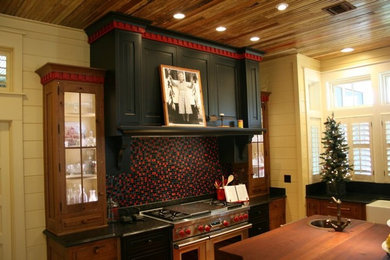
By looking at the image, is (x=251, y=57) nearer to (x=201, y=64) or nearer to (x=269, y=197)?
(x=201, y=64)

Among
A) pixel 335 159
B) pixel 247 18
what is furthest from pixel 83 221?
pixel 335 159

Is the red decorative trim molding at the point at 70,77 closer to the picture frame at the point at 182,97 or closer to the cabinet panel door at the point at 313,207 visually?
the picture frame at the point at 182,97

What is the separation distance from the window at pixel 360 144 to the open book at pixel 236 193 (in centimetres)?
188

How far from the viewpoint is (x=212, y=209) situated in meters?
3.84

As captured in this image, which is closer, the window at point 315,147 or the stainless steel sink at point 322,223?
the stainless steel sink at point 322,223

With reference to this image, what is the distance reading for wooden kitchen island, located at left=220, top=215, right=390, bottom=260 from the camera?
92.0 inches

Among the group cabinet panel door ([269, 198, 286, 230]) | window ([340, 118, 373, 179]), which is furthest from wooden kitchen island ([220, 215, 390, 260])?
window ([340, 118, 373, 179])

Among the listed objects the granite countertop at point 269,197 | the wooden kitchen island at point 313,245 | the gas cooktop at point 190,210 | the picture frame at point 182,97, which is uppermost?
the picture frame at point 182,97

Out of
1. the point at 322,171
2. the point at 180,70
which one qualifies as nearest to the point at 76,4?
the point at 180,70

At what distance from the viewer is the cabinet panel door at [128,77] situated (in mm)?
3221

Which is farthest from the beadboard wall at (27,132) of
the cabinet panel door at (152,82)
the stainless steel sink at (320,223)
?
the stainless steel sink at (320,223)

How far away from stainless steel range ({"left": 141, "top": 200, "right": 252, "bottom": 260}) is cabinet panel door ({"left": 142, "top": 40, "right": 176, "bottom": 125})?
3.36 feet

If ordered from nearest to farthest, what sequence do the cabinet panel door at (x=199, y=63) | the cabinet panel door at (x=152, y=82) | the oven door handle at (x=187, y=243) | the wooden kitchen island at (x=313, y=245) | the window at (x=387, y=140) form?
the wooden kitchen island at (x=313, y=245), the oven door handle at (x=187, y=243), the cabinet panel door at (x=152, y=82), the cabinet panel door at (x=199, y=63), the window at (x=387, y=140)

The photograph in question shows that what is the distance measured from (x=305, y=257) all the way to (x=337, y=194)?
279cm
